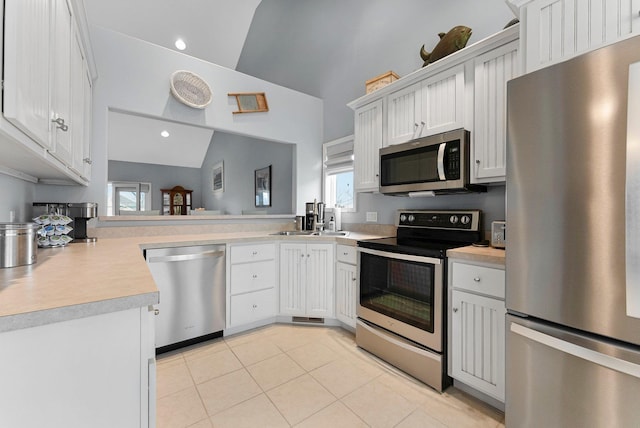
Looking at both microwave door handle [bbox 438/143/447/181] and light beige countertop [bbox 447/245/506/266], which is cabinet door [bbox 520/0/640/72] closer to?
microwave door handle [bbox 438/143/447/181]

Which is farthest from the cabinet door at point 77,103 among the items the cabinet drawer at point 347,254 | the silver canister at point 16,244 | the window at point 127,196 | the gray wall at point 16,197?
the window at point 127,196

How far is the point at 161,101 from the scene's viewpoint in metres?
2.56

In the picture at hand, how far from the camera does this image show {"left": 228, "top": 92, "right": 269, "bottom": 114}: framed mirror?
9.91ft

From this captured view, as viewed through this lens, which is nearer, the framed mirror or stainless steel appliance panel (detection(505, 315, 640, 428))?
stainless steel appliance panel (detection(505, 315, 640, 428))

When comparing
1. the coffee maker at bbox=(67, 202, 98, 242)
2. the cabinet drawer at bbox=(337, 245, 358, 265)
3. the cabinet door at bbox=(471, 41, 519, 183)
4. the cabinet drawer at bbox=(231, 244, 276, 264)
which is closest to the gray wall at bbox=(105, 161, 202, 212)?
the coffee maker at bbox=(67, 202, 98, 242)

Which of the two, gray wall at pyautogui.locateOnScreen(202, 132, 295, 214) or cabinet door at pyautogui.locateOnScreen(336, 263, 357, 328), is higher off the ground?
gray wall at pyautogui.locateOnScreen(202, 132, 295, 214)

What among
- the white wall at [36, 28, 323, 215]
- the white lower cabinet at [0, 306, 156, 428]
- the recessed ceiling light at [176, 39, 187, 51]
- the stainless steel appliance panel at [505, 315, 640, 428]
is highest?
the recessed ceiling light at [176, 39, 187, 51]

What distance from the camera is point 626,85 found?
2.90 feet

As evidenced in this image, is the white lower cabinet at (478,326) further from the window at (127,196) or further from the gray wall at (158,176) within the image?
the window at (127,196)

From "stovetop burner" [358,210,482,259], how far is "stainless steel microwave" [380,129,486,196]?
205 mm

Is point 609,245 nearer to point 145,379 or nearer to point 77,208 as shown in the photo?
point 145,379

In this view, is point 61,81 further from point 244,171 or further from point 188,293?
point 244,171

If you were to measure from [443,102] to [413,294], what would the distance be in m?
1.40

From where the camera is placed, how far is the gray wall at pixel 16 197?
147 centimetres
